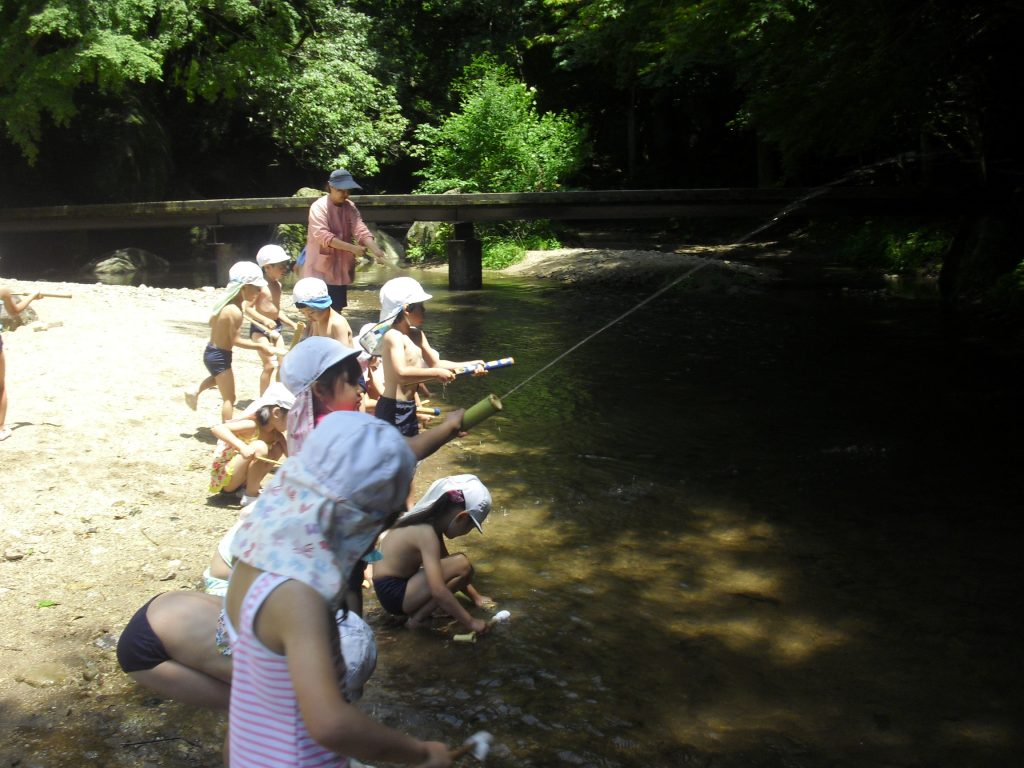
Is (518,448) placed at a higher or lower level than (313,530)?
lower

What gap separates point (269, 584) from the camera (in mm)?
2174

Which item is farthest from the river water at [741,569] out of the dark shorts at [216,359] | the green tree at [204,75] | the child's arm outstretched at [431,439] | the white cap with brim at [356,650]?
the green tree at [204,75]

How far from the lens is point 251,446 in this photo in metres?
6.67

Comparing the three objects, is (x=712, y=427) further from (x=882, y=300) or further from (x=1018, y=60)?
(x=882, y=300)

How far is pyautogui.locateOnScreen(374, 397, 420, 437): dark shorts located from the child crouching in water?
12.9ft

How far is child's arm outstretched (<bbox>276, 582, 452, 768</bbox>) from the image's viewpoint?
211cm

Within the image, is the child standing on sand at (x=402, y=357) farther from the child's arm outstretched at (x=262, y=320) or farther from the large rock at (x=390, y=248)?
the large rock at (x=390, y=248)

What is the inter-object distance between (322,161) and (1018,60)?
2160 centimetres

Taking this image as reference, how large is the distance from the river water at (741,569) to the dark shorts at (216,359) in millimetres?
1866

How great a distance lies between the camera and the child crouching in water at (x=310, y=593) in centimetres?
213

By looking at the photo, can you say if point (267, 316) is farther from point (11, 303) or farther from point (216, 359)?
point (11, 303)

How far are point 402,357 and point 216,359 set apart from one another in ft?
8.41

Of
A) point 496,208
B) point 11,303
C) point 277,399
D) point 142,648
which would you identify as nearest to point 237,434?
point 277,399

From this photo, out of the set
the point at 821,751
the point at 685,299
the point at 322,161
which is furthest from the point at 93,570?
the point at 322,161
